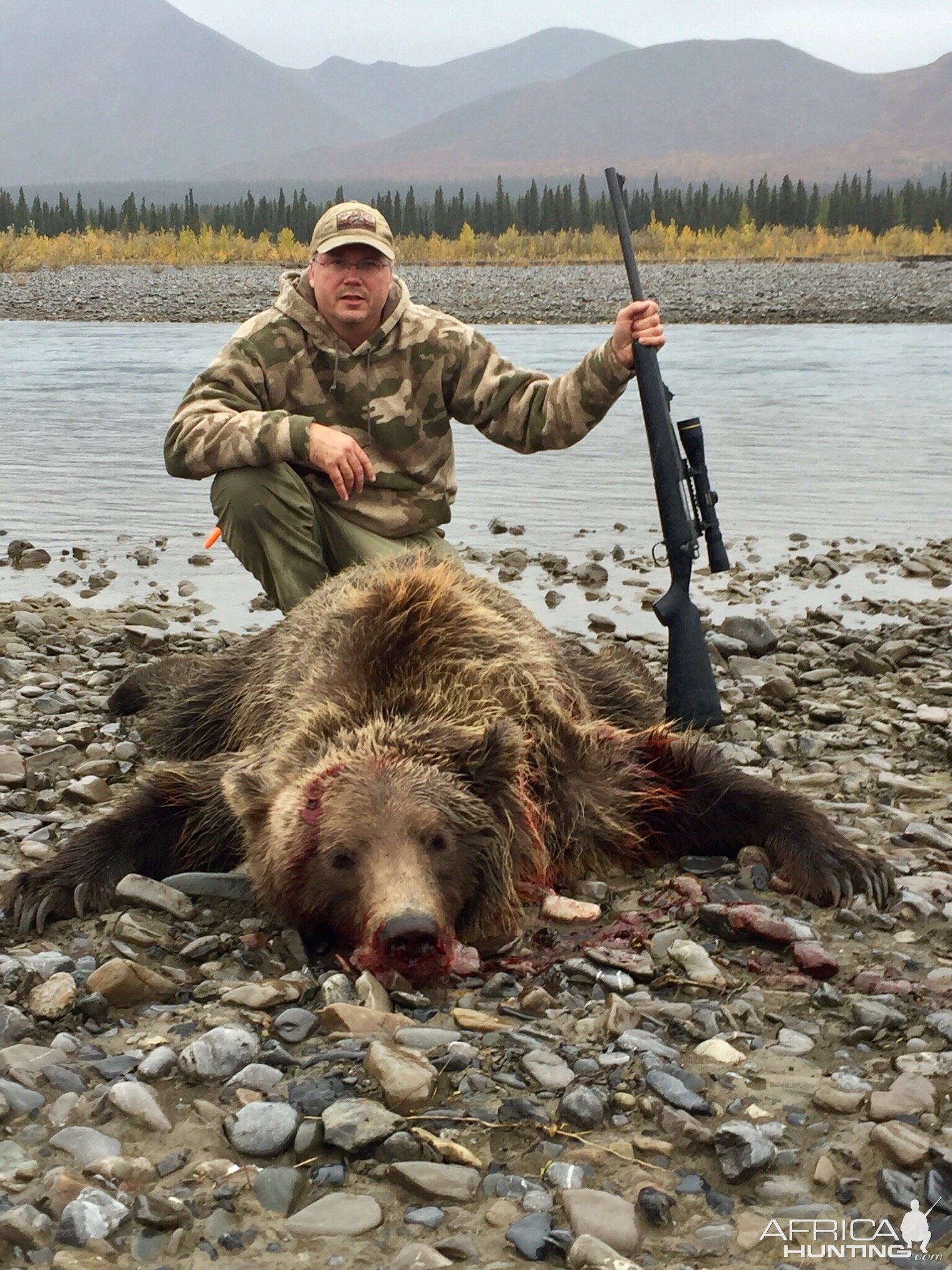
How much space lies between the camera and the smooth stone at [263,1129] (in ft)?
8.47

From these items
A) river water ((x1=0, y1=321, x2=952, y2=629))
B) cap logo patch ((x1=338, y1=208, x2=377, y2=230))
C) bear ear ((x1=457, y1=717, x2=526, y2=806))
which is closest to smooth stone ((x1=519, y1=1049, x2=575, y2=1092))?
bear ear ((x1=457, y1=717, x2=526, y2=806))

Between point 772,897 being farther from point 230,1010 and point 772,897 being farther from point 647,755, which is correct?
point 230,1010

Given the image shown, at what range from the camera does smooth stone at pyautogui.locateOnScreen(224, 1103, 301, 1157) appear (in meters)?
2.58

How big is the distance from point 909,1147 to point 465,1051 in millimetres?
895

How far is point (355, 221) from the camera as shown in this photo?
18.0 feet

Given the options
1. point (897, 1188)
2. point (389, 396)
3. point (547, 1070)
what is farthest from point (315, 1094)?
point (389, 396)

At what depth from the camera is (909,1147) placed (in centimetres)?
252

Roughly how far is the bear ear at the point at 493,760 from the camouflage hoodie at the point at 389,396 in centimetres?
205

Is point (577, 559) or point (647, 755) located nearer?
point (647, 755)

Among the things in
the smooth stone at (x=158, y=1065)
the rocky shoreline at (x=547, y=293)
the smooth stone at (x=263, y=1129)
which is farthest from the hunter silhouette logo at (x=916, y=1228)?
the rocky shoreline at (x=547, y=293)

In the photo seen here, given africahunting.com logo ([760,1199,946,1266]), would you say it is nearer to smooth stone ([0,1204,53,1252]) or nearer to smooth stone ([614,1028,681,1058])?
smooth stone ([614,1028,681,1058])

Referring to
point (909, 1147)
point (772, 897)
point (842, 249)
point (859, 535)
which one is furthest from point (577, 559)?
point (842, 249)

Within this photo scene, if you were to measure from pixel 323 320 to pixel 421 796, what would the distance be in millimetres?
2738

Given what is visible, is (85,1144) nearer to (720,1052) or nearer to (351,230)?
(720,1052)
